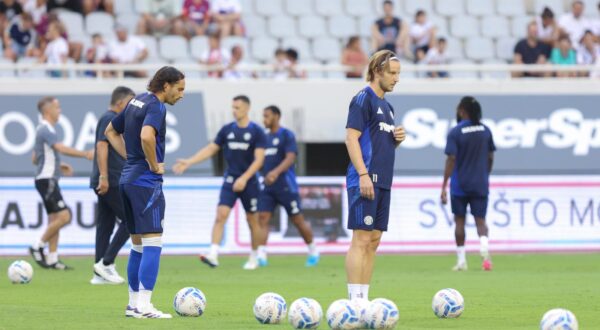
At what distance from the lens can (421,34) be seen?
26.8 metres

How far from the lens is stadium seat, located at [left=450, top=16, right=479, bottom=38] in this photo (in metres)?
28.4

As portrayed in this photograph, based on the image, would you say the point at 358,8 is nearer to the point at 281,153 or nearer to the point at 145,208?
the point at 281,153

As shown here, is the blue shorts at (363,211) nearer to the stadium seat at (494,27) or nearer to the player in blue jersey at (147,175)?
the player in blue jersey at (147,175)

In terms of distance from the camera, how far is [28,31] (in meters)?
25.3

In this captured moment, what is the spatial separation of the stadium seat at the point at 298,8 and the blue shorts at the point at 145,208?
17.1m

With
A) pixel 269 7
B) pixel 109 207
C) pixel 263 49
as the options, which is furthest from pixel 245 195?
pixel 269 7

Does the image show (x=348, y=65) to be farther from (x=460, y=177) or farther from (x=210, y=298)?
(x=210, y=298)

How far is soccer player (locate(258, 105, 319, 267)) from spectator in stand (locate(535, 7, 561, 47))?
9522 millimetres

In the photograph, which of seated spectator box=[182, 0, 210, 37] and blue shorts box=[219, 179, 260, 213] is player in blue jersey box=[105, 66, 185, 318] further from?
A: seated spectator box=[182, 0, 210, 37]

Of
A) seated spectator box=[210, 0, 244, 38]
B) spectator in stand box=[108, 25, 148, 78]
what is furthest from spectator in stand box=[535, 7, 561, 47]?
spectator in stand box=[108, 25, 148, 78]

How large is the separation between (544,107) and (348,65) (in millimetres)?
3913

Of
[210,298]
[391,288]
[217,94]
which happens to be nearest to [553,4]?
[217,94]

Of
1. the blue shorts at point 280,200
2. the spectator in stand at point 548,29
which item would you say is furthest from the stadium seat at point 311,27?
the blue shorts at point 280,200

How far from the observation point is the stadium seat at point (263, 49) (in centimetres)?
2670
